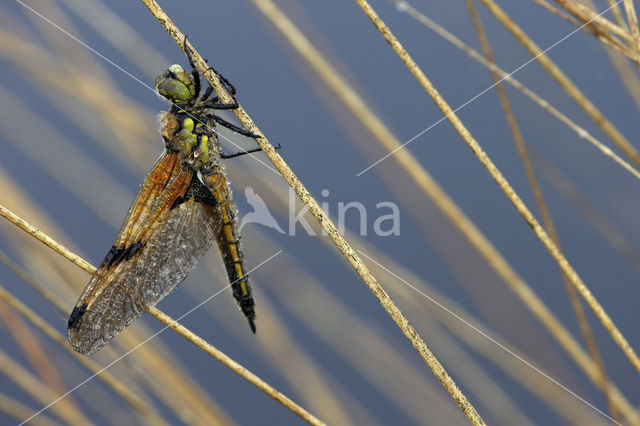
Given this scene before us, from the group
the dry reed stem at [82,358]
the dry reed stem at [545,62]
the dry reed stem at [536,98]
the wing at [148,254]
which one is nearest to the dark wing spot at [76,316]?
the wing at [148,254]

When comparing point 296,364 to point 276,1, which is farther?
point 296,364

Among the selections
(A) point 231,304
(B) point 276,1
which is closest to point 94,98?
(B) point 276,1

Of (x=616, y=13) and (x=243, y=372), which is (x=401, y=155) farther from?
(x=243, y=372)

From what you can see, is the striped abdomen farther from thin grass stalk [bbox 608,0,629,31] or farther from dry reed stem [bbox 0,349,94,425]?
thin grass stalk [bbox 608,0,629,31]

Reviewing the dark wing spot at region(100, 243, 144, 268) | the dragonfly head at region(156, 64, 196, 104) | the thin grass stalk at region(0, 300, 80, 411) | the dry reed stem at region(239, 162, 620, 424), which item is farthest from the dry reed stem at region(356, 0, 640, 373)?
the thin grass stalk at region(0, 300, 80, 411)

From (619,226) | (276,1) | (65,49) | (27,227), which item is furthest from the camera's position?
(619,226)

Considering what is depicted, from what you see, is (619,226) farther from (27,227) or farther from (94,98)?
(27,227)

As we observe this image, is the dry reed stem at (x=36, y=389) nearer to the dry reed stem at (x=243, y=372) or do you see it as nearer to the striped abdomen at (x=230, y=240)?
the striped abdomen at (x=230, y=240)
